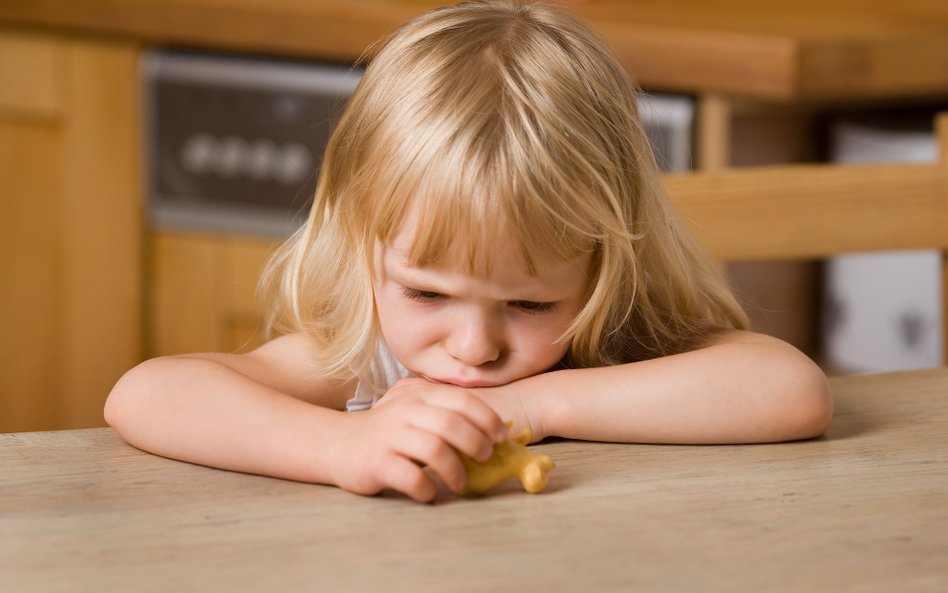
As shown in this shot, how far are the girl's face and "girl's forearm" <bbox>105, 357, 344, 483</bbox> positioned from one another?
11 cm

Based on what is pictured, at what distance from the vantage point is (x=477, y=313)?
75cm

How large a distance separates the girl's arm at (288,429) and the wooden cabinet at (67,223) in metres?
1.26

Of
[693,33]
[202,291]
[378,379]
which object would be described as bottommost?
[202,291]

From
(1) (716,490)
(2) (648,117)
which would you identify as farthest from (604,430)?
(2) (648,117)

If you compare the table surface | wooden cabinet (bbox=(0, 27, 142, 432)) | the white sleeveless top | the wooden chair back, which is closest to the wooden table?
the white sleeveless top

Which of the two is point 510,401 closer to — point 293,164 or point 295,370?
point 295,370

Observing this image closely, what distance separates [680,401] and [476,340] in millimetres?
123

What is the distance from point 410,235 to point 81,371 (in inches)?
57.1

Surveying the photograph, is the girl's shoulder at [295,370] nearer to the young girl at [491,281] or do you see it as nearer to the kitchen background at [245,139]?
the young girl at [491,281]

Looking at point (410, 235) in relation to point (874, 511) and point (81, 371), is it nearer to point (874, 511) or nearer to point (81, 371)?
point (874, 511)

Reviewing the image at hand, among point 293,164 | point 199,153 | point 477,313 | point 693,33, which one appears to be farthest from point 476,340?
point 199,153

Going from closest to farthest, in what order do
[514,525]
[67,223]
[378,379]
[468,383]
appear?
[514,525]
[468,383]
[378,379]
[67,223]

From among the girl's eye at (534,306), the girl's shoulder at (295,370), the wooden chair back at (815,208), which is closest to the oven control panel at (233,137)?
the wooden chair back at (815,208)

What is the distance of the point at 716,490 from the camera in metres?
0.61
